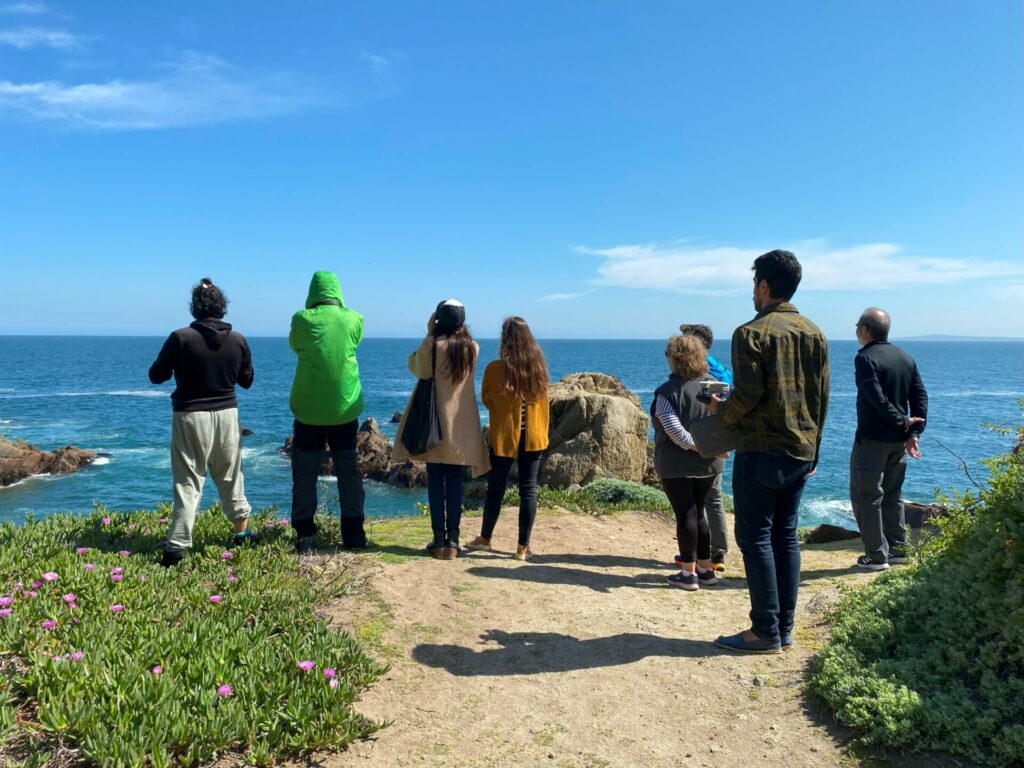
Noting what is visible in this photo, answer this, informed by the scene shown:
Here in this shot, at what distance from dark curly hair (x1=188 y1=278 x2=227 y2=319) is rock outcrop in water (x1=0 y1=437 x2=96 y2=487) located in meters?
26.4

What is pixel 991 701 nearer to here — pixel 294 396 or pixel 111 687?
pixel 111 687

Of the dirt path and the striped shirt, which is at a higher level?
the striped shirt

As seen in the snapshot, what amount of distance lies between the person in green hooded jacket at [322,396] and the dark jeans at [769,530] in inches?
130

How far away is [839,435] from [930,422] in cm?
1044

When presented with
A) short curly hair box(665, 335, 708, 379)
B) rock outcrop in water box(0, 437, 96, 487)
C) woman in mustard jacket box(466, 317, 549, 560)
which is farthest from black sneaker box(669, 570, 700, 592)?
rock outcrop in water box(0, 437, 96, 487)

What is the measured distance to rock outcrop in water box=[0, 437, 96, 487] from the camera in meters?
25.9

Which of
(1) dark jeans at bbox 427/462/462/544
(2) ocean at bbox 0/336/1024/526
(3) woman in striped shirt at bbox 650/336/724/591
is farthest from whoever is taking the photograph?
(2) ocean at bbox 0/336/1024/526

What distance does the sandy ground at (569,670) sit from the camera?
3.38 meters

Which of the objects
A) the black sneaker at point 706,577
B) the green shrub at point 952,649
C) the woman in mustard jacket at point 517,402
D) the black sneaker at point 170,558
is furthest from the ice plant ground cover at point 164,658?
the black sneaker at point 706,577

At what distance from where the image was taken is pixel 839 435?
121 feet

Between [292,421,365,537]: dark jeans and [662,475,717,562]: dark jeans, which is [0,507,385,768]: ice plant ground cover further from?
[662,475,717,562]: dark jeans

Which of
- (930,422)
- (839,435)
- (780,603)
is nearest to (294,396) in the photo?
(780,603)

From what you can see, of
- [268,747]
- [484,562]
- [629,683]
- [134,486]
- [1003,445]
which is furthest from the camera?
[1003,445]

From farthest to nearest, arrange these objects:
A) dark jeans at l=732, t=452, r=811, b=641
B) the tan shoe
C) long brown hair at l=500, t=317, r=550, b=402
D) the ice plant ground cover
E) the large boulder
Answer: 1. the large boulder
2. the tan shoe
3. long brown hair at l=500, t=317, r=550, b=402
4. dark jeans at l=732, t=452, r=811, b=641
5. the ice plant ground cover
